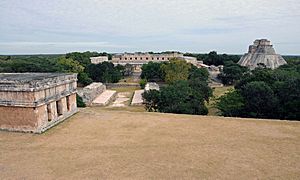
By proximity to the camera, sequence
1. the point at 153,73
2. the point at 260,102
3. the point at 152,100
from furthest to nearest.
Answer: the point at 153,73, the point at 152,100, the point at 260,102

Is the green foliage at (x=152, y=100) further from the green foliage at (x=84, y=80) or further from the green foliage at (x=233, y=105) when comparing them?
the green foliage at (x=84, y=80)

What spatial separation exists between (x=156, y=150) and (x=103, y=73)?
105 feet

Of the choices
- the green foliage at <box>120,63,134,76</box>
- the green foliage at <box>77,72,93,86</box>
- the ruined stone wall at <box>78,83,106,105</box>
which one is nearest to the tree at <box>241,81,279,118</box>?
the ruined stone wall at <box>78,83,106,105</box>

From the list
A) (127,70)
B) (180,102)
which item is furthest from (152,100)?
(127,70)

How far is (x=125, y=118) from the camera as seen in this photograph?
41.8 feet

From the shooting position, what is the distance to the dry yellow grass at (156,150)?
6969 millimetres

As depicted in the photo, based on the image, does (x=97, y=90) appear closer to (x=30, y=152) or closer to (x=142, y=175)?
(x=30, y=152)

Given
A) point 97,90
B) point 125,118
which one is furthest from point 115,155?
point 97,90

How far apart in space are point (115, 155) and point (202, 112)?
30.9 ft

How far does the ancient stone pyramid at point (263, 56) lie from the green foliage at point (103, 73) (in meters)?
23.7

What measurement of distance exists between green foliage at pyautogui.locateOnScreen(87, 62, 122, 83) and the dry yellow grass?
88.2 feet

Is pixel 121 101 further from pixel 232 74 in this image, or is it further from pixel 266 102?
pixel 232 74

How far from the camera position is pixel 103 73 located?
1549 inches

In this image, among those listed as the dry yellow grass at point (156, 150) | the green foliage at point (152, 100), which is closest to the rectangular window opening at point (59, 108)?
the dry yellow grass at point (156, 150)
